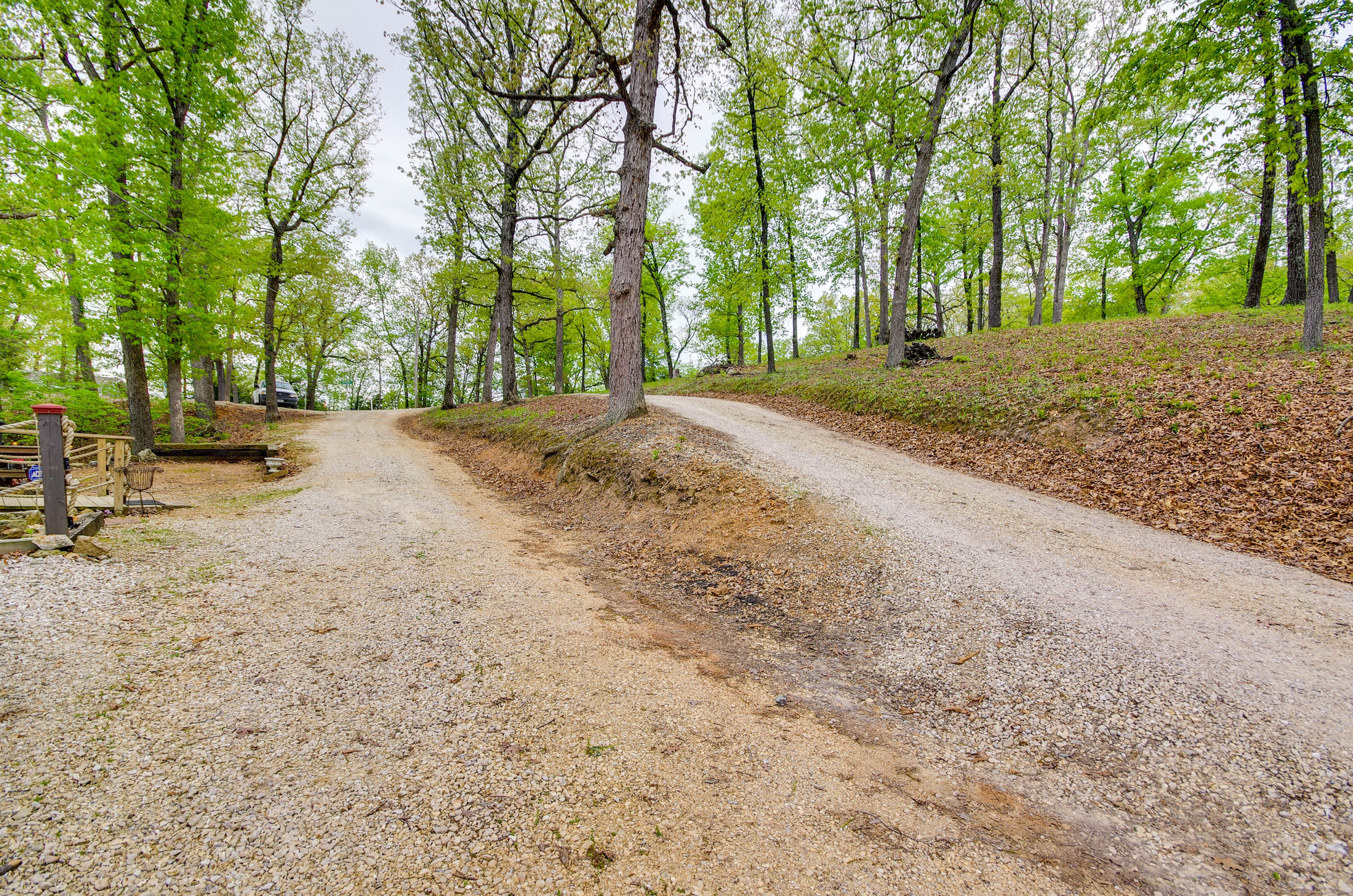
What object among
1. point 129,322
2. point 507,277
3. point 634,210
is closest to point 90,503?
point 129,322

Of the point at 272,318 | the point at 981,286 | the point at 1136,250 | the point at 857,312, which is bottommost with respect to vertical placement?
the point at 272,318

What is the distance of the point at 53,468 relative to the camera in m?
4.48

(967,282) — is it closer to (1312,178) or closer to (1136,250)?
(1136,250)

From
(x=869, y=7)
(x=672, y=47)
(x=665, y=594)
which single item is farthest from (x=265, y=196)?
(x=665, y=594)

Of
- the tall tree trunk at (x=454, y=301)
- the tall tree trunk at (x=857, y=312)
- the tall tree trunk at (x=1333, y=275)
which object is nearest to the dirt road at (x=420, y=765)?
the tall tree trunk at (x=454, y=301)

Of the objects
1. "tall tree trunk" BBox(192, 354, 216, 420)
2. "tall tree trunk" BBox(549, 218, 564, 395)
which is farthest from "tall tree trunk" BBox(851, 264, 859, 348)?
"tall tree trunk" BBox(192, 354, 216, 420)

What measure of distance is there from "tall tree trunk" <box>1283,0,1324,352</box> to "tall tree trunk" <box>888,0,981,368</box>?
5726 millimetres

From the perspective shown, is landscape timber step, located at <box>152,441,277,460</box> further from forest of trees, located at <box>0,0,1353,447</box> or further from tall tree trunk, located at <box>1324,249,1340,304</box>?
tall tree trunk, located at <box>1324,249,1340,304</box>

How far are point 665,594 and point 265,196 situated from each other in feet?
69.5

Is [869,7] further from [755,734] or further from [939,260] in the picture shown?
[755,734]

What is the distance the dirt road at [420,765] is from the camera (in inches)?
71.5

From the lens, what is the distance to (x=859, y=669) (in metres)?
3.54

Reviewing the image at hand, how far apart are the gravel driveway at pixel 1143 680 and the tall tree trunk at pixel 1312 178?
727 cm

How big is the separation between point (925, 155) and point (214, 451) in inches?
764
